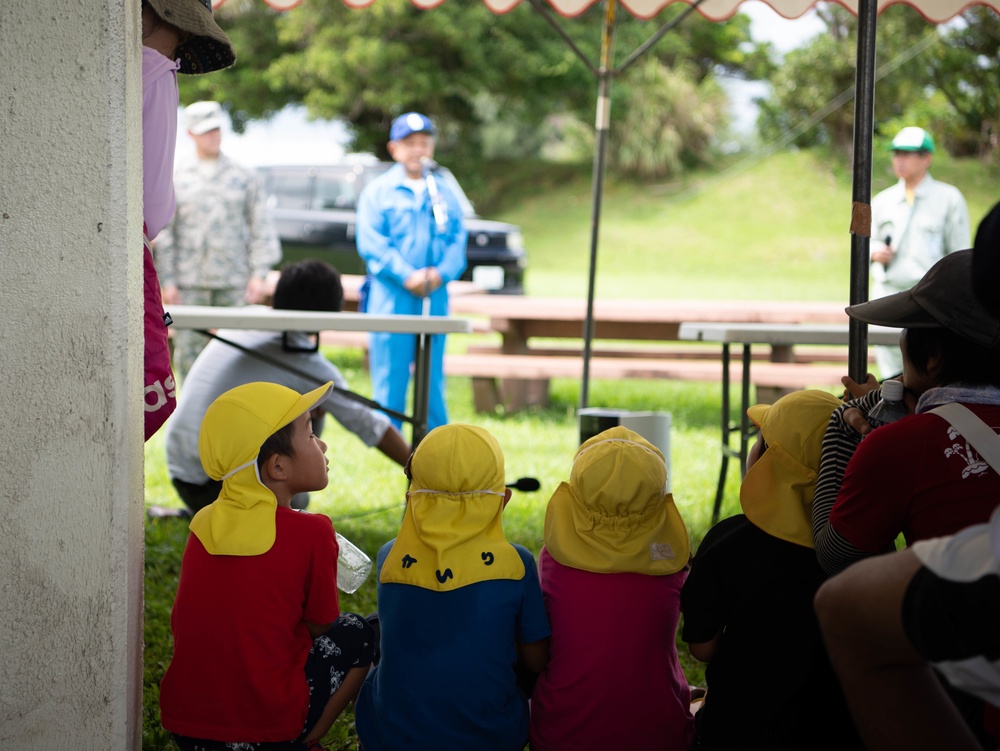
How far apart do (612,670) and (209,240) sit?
4.50 meters

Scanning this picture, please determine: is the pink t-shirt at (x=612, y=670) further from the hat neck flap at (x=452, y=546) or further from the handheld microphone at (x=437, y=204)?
the handheld microphone at (x=437, y=204)

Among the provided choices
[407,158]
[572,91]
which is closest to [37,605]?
[407,158]

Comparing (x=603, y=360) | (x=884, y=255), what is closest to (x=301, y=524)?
(x=884, y=255)

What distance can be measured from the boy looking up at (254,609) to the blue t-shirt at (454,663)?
14 centimetres

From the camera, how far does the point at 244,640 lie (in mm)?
2129

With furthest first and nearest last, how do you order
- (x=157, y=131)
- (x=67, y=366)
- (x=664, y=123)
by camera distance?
(x=664, y=123), (x=157, y=131), (x=67, y=366)

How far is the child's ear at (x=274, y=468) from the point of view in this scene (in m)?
2.32

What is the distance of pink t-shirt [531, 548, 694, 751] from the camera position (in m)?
2.22

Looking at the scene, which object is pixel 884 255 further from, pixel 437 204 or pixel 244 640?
pixel 244 640

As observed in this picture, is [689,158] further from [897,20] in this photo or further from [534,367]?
[534,367]

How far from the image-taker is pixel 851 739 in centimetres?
213

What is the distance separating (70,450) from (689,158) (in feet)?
73.9

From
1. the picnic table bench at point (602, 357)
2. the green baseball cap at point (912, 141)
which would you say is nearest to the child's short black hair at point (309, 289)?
the picnic table bench at point (602, 357)

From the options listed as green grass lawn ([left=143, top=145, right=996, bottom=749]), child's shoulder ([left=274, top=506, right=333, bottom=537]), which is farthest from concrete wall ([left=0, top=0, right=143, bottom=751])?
green grass lawn ([left=143, top=145, right=996, bottom=749])
